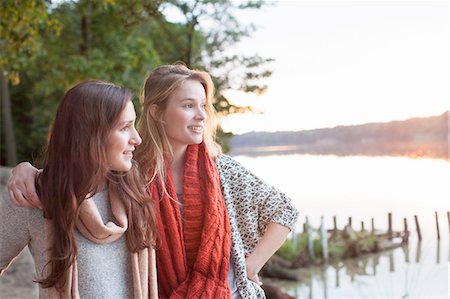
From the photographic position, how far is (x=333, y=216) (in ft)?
49.8

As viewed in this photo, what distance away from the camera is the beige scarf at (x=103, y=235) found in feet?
5.50

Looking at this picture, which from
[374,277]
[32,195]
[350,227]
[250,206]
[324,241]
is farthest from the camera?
[350,227]

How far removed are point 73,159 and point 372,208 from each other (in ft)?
49.2

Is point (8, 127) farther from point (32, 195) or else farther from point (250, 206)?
point (32, 195)

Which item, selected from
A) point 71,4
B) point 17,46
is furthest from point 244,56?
point 17,46

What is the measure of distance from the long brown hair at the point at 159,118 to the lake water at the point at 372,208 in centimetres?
857

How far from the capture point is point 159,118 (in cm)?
212

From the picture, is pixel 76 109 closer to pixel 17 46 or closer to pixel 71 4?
pixel 17 46

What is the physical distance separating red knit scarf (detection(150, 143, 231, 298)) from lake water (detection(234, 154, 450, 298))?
856cm

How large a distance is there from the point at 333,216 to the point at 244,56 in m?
4.68

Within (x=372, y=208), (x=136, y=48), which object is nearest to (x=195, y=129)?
(x=136, y=48)

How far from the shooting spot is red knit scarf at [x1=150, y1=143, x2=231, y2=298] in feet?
6.56

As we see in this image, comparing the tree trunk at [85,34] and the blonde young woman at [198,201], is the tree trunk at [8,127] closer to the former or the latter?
the tree trunk at [85,34]

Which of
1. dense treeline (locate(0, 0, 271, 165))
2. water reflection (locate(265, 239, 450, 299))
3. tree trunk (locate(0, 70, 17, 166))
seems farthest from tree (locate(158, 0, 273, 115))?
tree trunk (locate(0, 70, 17, 166))
